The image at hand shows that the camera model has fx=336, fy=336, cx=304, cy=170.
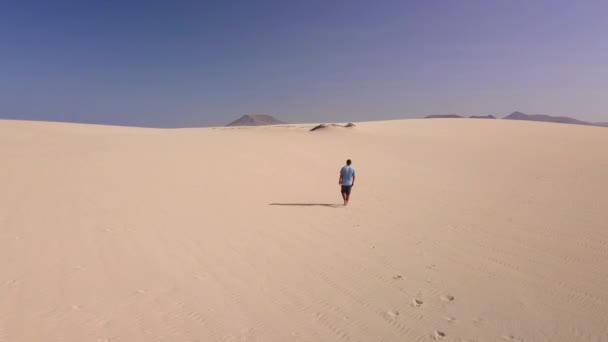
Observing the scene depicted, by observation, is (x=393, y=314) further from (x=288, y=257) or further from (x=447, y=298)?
(x=288, y=257)

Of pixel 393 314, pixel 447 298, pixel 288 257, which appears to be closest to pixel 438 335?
pixel 393 314

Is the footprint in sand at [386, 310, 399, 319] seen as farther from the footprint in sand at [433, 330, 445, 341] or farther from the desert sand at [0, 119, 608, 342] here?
the footprint in sand at [433, 330, 445, 341]

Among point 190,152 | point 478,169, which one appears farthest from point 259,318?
point 478,169

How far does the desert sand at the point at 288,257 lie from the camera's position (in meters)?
3.75

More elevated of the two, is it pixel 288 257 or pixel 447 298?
pixel 288 257

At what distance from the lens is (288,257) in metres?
5.61

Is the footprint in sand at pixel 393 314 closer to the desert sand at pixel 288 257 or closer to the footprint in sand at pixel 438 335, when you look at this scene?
the desert sand at pixel 288 257

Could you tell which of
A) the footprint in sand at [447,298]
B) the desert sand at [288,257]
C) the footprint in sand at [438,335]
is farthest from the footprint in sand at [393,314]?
the footprint in sand at [447,298]

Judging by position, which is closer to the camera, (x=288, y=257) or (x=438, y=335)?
(x=438, y=335)

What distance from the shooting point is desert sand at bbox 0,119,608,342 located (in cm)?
375

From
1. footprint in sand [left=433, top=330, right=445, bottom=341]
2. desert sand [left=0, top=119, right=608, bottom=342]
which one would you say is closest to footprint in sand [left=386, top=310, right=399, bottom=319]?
desert sand [left=0, top=119, right=608, bottom=342]

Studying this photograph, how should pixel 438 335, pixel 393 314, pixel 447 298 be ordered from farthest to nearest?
1. pixel 447 298
2. pixel 393 314
3. pixel 438 335

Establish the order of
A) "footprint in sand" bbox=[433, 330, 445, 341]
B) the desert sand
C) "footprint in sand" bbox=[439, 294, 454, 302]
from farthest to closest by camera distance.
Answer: "footprint in sand" bbox=[439, 294, 454, 302], the desert sand, "footprint in sand" bbox=[433, 330, 445, 341]

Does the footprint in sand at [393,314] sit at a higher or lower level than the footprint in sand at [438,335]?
higher
